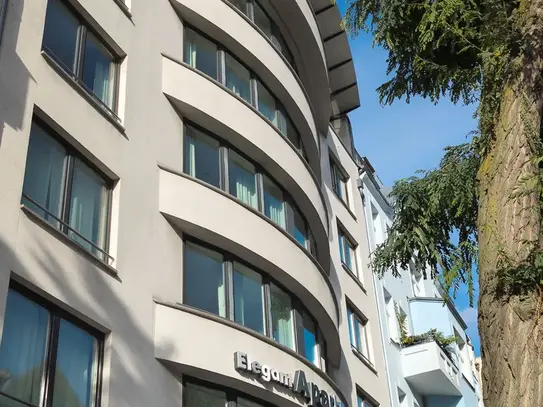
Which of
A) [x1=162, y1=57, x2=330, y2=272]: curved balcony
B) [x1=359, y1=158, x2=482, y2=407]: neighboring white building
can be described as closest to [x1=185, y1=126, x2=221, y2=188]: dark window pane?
[x1=162, y1=57, x2=330, y2=272]: curved balcony

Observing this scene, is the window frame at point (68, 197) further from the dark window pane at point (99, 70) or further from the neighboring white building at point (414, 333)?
the neighboring white building at point (414, 333)

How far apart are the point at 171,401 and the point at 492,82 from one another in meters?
6.76

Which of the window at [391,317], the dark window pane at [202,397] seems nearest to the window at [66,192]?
Result: the dark window pane at [202,397]

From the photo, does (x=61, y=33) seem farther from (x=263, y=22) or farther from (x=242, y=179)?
(x=263, y=22)

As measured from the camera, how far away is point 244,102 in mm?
15938

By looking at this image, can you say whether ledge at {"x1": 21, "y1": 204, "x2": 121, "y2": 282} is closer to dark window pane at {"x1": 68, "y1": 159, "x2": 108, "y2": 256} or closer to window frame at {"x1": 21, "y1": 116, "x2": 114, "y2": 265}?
window frame at {"x1": 21, "y1": 116, "x2": 114, "y2": 265}

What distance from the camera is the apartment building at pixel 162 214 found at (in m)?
9.81

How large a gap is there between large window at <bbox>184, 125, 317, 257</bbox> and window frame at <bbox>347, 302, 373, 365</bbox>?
4644 millimetres

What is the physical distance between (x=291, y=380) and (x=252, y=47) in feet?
25.1

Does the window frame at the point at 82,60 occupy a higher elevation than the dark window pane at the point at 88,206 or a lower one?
higher

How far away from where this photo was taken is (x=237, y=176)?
1545cm

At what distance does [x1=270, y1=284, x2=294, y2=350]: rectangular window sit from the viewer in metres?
14.6

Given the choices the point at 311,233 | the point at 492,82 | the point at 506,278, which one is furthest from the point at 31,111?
the point at 311,233

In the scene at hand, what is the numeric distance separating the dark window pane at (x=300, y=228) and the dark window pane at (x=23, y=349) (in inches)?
330
